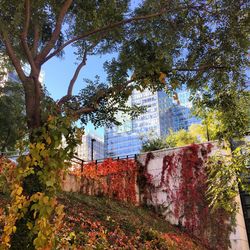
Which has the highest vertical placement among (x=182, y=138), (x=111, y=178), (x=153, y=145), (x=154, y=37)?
(x=182, y=138)

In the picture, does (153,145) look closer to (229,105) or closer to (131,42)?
(229,105)

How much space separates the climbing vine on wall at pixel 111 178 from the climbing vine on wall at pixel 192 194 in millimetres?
633

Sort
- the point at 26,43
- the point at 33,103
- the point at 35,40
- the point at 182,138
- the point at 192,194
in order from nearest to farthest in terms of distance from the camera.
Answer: the point at 33,103 → the point at 26,43 → the point at 35,40 → the point at 192,194 → the point at 182,138

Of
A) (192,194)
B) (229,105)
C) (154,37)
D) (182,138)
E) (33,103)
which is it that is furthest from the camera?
(182,138)

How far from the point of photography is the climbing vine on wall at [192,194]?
10.7 metres

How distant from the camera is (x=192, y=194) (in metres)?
11.4

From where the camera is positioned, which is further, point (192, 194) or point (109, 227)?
point (192, 194)

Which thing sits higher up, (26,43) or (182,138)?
(182,138)

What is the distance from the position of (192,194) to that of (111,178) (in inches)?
111

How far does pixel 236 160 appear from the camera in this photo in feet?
16.4

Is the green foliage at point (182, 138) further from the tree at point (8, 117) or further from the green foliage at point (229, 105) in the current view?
the green foliage at point (229, 105)

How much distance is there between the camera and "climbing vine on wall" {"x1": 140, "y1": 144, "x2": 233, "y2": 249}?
35.0 ft

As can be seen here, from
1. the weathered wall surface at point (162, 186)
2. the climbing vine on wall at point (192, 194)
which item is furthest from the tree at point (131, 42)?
the climbing vine on wall at point (192, 194)

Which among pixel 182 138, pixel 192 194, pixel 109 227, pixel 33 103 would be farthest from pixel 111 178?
pixel 182 138
